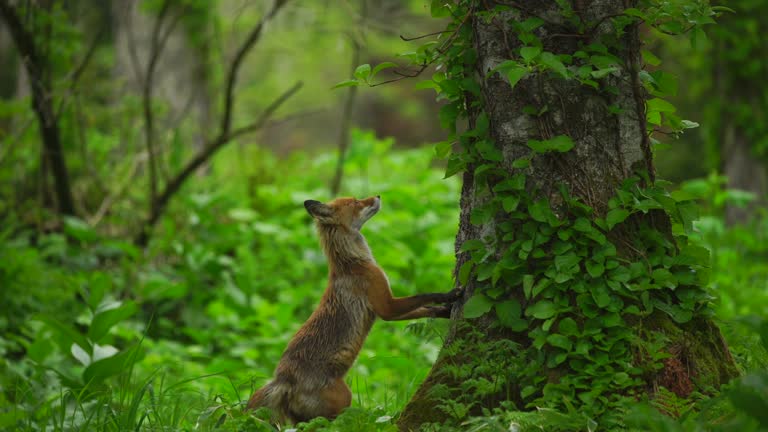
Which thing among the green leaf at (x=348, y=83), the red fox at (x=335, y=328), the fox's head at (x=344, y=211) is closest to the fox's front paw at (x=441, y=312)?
the red fox at (x=335, y=328)

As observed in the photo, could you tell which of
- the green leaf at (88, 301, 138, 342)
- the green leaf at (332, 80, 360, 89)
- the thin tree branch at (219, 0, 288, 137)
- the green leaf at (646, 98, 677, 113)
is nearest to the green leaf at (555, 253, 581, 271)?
the green leaf at (646, 98, 677, 113)

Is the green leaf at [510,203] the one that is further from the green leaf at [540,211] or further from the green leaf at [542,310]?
the green leaf at [542,310]

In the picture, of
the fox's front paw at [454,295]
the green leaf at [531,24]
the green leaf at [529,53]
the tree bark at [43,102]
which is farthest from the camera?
the tree bark at [43,102]

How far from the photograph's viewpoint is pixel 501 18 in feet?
11.1

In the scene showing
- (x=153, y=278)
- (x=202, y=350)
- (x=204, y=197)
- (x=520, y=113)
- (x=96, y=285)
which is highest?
(x=520, y=113)

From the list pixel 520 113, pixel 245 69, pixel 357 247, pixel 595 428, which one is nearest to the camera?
pixel 595 428

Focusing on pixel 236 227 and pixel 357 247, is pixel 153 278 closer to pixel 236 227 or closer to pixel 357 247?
pixel 236 227

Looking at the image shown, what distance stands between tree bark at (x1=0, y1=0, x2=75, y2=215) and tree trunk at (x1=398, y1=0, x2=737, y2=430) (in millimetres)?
4770

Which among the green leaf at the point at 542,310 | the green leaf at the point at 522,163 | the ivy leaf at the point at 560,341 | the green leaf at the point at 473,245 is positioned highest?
the green leaf at the point at 522,163

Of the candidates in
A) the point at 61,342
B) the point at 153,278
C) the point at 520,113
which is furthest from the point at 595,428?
the point at 153,278

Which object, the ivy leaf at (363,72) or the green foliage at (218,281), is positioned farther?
the green foliage at (218,281)

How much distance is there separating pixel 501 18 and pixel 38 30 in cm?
544

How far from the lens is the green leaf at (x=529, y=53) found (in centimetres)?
303

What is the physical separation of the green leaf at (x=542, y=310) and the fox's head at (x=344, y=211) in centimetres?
162
